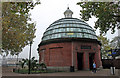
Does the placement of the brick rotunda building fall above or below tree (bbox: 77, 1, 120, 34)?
below

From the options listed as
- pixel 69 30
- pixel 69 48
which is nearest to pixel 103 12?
pixel 69 48

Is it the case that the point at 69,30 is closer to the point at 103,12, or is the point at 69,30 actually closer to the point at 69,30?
the point at 69,30

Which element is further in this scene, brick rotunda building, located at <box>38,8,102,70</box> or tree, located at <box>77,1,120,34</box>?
brick rotunda building, located at <box>38,8,102,70</box>

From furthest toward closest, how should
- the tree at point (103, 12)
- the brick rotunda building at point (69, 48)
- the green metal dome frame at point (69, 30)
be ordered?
the green metal dome frame at point (69, 30)
the brick rotunda building at point (69, 48)
the tree at point (103, 12)

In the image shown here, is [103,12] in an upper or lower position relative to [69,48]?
upper

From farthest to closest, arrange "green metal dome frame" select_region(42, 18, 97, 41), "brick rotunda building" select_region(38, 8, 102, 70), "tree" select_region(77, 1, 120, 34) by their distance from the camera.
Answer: "green metal dome frame" select_region(42, 18, 97, 41)
"brick rotunda building" select_region(38, 8, 102, 70)
"tree" select_region(77, 1, 120, 34)

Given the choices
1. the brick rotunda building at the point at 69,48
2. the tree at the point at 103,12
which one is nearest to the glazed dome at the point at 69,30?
the brick rotunda building at the point at 69,48

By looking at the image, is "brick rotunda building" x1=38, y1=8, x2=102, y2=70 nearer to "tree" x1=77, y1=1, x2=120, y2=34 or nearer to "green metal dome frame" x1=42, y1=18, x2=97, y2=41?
"green metal dome frame" x1=42, y1=18, x2=97, y2=41

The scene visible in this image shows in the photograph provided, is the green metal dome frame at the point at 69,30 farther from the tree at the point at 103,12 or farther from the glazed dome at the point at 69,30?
the tree at the point at 103,12

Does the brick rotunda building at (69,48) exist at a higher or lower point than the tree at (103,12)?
lower

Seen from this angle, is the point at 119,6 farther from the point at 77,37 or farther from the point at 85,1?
the point at 77,37

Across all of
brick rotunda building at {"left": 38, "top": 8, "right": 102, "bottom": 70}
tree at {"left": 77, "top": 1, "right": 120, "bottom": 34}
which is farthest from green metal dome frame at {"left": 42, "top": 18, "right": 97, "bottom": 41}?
tree at {"left": 77, "top": 1, "right": 120, "bottom": 34}

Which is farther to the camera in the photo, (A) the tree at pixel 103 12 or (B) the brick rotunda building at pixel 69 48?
(B) the brick rotunda building at pixel 69 48

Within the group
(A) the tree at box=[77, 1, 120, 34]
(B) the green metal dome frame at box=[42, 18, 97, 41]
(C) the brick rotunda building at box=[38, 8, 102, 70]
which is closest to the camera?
(A) the tree at box=[77, 1, 120, 34]
